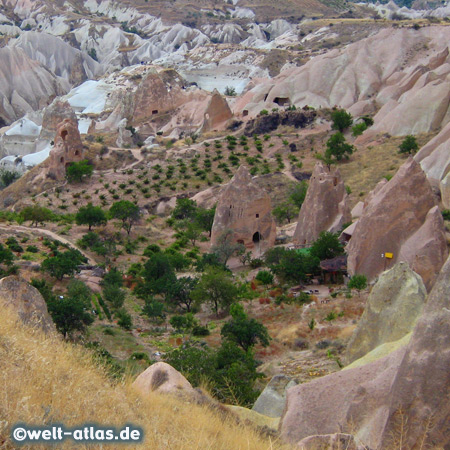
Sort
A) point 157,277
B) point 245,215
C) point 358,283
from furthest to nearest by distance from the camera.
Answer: point 245,215, point 157,277, point 358,283

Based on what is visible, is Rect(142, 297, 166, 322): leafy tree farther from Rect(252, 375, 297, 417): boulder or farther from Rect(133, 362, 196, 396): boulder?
Rect(133, 362, 196, 396): boulder

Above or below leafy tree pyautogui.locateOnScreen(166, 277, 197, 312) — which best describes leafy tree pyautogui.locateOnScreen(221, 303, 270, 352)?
above

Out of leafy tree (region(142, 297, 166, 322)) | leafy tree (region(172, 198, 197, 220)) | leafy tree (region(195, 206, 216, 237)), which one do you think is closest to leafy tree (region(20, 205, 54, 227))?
leafy tree (region(172, 198, 197, 220))

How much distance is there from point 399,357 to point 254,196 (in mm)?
22143

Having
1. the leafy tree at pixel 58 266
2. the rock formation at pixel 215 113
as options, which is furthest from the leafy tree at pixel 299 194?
the rock formation at pixel 215 113

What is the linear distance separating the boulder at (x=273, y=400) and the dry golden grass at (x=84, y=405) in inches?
96.7

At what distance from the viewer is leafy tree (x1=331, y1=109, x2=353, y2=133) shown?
49.6 metres

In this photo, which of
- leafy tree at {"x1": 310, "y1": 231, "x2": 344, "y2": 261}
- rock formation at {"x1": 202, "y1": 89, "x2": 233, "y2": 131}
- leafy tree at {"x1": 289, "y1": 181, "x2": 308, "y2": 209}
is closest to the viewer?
leafy tree at {"x1": 310, "y1": 231, "x2": 344, "y2": 261}

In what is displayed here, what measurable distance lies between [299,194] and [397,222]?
58.7 feet

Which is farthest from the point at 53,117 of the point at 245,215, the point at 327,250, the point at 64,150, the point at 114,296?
the point at 327,250

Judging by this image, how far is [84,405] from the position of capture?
594 centimetres

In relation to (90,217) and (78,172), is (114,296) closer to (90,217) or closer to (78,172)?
(90,217)

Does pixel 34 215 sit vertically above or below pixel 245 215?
below

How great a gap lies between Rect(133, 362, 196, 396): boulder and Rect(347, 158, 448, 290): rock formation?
44.0ft
